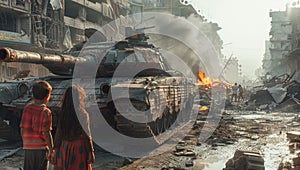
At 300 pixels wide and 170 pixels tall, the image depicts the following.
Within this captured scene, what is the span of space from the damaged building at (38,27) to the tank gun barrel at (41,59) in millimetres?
10053

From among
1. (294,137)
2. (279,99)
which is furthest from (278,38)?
(294,137)

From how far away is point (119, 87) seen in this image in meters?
5.67

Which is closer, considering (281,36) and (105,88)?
(105,88)

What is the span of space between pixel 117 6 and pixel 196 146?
32.9 metres

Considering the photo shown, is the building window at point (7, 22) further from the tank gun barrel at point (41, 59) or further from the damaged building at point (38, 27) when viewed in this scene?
the tank gun barrel at point (41, 59)

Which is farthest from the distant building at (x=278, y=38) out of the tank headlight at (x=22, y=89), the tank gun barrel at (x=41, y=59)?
the tank headlight at (x=22, y=89)

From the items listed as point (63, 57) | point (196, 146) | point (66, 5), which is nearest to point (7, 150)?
point (63, 57)

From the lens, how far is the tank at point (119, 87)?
18.2ft

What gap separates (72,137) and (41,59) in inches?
115

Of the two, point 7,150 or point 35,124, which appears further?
point 7,150

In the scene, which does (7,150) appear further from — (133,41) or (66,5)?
(66,5)

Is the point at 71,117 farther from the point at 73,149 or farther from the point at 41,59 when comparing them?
the point at 41,59

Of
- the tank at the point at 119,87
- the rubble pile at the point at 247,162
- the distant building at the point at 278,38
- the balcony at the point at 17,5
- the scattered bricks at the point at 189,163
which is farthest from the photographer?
the distant building at the point at 278,38

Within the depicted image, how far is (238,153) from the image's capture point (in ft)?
16.5
